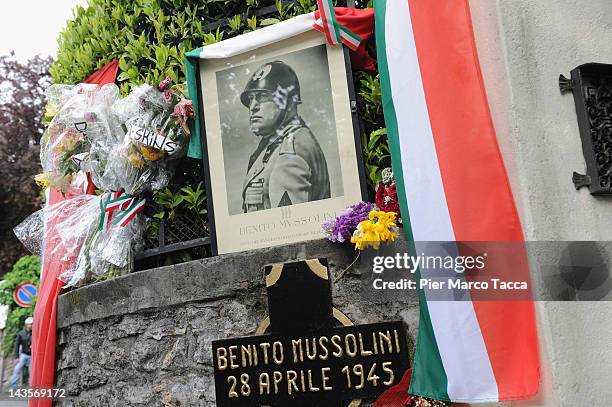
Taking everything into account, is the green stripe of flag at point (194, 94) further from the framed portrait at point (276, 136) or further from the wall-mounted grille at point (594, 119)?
the wall-mounted grille at point (594, 119)

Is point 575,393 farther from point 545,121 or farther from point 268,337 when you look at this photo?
point 268,337

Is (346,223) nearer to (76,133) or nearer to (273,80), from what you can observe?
(273,80)

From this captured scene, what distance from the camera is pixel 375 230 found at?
3.61 meters

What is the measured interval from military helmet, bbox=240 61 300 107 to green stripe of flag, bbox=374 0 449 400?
0.86m

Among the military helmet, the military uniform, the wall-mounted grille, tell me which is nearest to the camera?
the wall-mounted grille

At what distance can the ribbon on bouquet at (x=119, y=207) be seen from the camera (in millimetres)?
4828

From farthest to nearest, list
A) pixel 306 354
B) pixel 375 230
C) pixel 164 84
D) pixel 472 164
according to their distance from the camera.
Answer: pixel 164 84, pixel 306 354, pixel 375 230, pixel 472 164

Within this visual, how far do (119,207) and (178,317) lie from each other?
1083mm

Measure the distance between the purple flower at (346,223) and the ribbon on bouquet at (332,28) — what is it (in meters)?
1.07

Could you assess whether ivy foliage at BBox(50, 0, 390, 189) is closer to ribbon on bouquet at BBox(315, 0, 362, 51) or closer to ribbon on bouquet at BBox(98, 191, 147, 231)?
ribbon on bouquet at BBox(315, 0, 362, 51)

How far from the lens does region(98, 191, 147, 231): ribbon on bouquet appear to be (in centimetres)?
483

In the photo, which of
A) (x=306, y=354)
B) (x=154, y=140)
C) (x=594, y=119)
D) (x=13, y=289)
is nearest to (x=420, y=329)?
(x=306, y=354)

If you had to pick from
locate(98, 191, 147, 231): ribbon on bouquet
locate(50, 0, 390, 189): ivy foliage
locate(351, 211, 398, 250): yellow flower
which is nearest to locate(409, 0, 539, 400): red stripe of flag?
locate(351, 211, 398, 250): yellow flower

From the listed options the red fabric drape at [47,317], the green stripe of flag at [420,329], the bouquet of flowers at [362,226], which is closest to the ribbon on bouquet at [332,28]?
the green stripe of flag at [420,329]
